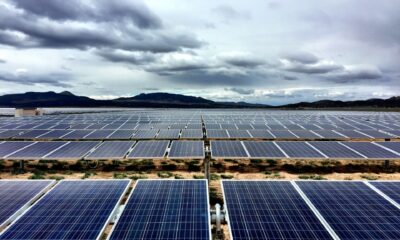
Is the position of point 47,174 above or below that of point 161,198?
below

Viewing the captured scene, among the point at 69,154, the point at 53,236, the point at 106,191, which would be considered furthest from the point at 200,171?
the point at 53,236

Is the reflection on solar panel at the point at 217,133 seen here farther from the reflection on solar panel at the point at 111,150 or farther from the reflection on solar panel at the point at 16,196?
the reflection on solar panel at the point at 16,196

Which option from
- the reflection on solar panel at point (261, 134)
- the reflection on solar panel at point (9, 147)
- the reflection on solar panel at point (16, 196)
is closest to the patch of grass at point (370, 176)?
the reflection on solar panel at point (261, 134)

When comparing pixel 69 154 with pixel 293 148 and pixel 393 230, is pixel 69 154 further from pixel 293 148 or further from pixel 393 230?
pixel 393 230

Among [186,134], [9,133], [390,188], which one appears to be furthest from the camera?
[9,133]

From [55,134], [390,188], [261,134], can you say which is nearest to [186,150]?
[261,134]

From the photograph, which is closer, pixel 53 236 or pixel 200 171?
pixel 53 236

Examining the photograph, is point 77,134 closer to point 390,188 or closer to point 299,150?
point 299,150
